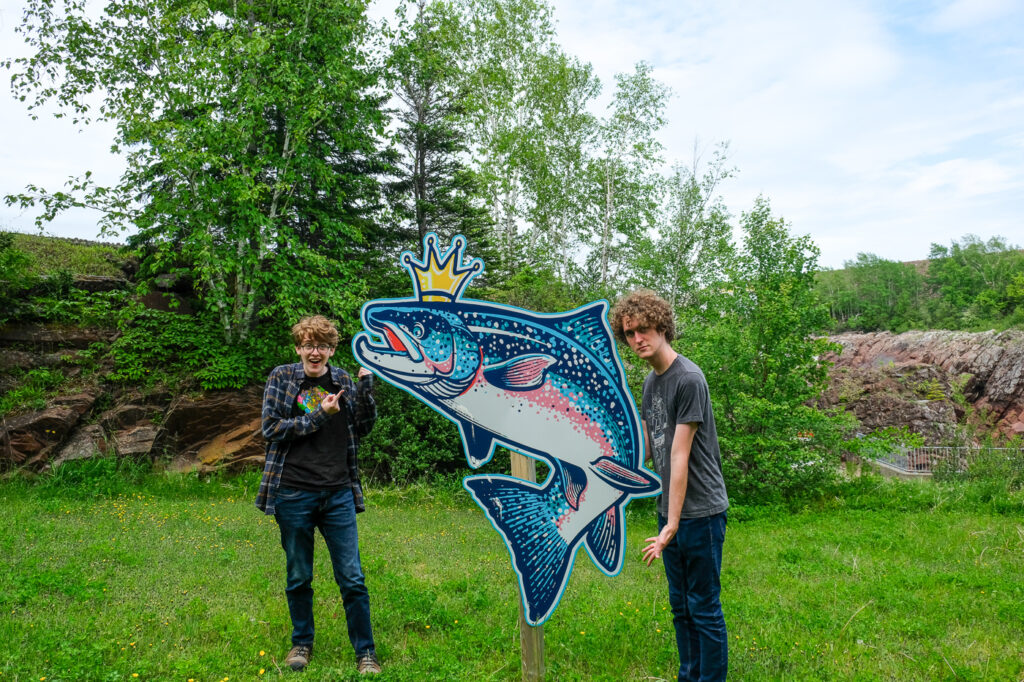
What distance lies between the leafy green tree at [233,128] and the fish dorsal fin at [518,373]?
7367mm

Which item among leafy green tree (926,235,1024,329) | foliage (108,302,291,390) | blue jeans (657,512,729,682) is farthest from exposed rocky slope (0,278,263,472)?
leafy green tree (926,235,1024,329)

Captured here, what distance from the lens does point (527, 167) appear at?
57.0 feet

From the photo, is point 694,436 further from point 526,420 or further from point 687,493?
point 526,420

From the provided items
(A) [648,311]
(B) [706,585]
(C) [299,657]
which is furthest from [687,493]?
(C) [299,657]

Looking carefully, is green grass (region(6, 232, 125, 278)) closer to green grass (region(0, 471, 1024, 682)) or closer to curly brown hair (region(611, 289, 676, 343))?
green grass (region(0, 471, 1024, 682))

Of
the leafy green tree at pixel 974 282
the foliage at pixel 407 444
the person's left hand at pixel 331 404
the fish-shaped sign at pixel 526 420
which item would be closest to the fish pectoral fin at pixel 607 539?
the fish-shaped sign at pixel 526 420

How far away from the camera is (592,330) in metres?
3.37

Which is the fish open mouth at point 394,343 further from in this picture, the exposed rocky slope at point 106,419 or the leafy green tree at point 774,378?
the exposed rocky slope at point 106,419

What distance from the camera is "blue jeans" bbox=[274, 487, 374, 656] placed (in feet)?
10.4

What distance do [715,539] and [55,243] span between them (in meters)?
16.1

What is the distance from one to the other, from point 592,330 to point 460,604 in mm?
2382

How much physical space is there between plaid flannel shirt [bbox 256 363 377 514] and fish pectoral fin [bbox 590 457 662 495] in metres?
1.24

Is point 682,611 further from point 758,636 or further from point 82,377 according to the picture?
point 82,377

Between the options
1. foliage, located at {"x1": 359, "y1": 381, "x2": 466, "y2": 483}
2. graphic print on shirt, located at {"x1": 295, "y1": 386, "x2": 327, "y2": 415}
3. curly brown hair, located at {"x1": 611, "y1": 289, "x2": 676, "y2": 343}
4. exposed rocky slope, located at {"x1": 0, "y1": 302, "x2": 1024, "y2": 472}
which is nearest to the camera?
curly brown hair, located at {"x1": 611, "y1": 289, "x2": 676, "y2": 343}
